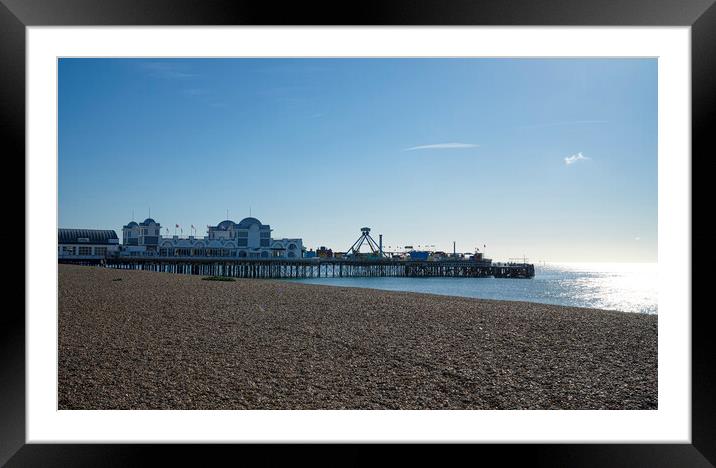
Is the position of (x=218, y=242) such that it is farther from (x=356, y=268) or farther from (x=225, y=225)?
(x=356, y=268)

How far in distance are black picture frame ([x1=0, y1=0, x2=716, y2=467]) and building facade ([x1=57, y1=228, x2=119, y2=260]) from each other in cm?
2768

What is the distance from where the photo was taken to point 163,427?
7.13 ft

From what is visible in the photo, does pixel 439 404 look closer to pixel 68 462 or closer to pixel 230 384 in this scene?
pixel 230 384

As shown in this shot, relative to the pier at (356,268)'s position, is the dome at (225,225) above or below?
above

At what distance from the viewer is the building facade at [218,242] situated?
96.5 feet

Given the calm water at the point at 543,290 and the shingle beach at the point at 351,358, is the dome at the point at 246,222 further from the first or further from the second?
the shingle beach at the point at 351,358

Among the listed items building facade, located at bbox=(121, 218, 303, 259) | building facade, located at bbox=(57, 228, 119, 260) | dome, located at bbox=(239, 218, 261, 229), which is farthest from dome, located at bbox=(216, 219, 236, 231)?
building facade, located at bbox=(57, 228, 119, 260)

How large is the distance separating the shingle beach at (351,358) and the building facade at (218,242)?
25.9 metres

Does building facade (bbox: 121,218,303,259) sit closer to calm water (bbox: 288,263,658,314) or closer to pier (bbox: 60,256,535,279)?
pier (bbox: 60,256,535,279)

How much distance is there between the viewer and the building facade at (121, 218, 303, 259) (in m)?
29.4

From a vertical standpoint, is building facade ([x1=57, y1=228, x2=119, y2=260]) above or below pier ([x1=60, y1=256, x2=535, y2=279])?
above

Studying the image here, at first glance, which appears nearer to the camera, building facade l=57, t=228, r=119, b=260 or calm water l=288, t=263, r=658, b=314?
calm water l=288, t=263, r=658, b=314
